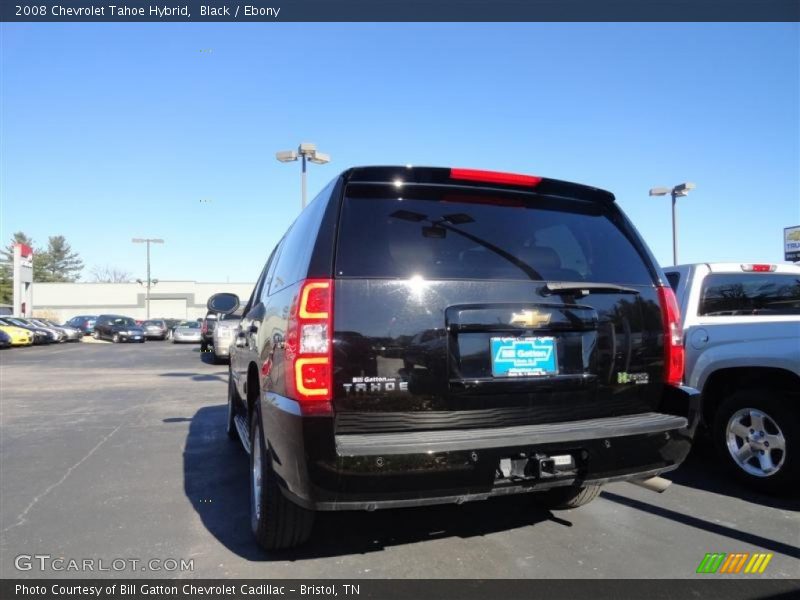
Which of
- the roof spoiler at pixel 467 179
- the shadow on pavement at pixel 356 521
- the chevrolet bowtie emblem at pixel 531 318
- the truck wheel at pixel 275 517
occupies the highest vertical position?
the roof spoiler at pixel 467 179

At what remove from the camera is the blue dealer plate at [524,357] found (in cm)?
256

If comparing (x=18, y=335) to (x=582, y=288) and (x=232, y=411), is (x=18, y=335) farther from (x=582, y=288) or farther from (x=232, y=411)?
(x=582, y=288)

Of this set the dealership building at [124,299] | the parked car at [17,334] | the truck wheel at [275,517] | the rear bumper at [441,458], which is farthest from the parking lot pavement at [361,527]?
the dealership building at [124,299]

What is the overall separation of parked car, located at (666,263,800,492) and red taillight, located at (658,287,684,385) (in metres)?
1.46

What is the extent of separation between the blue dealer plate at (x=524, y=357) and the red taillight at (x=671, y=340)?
74cm

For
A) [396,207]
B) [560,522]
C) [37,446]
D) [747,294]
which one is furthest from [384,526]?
[37,446]

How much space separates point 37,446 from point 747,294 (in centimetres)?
737

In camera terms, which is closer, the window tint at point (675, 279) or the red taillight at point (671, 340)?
the red taillight at point (671, 340)

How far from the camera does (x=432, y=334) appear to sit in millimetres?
2473

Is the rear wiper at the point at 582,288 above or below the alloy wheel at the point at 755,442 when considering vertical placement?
above

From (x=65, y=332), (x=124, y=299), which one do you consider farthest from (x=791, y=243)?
(x=124, y=299)

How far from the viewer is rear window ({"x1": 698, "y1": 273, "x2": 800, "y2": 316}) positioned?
4895 millimetres

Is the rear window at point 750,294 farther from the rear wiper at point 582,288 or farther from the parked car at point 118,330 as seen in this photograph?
the parked car at point 118,330

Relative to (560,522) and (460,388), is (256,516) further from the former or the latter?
(560,522)
